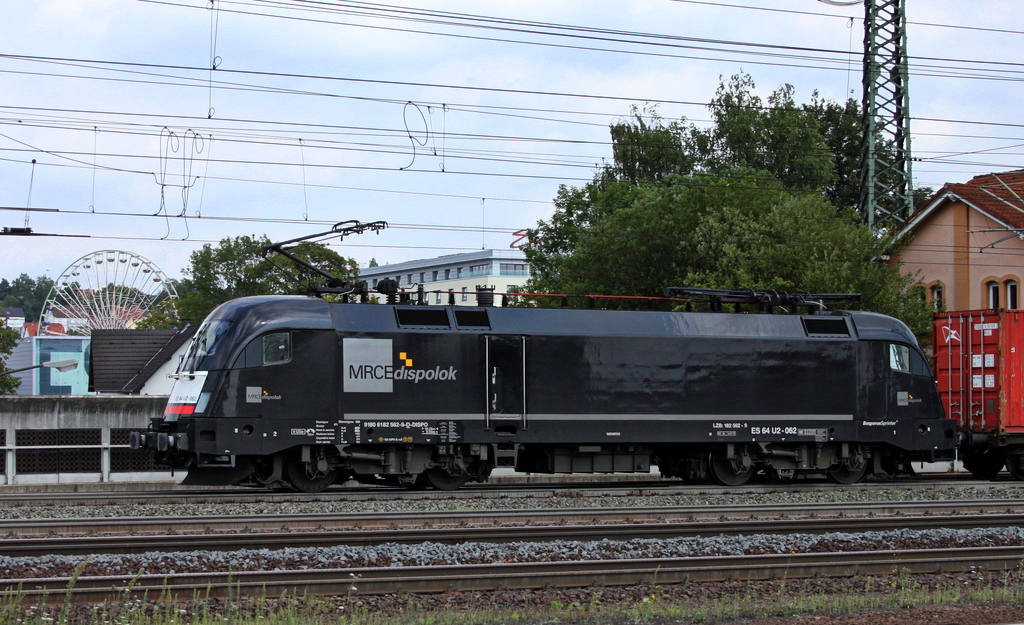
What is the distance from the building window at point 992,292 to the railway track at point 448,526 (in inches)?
954

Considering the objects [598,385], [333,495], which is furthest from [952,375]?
[333,495]

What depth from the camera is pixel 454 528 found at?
13188 mm

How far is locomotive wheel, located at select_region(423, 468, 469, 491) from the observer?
19.3 meters

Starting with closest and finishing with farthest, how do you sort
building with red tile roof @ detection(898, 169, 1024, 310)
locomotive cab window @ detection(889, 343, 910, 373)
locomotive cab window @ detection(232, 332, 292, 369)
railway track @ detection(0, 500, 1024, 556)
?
railway track @ detection(0, 500, 1024, 556) → locomotive cab window @ detection(232, 332, 292, 369) → locomotive cab window @ detection(889, 343, 910, 373) → building with red tile roof @ detection(898, 169, 1024, 310)

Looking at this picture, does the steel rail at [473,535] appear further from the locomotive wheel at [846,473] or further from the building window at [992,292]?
the building window at [992,292]

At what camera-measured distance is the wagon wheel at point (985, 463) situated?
22.8m

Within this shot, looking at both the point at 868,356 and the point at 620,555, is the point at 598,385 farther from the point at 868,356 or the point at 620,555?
the point at 620,555

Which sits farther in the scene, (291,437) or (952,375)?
(952,375)

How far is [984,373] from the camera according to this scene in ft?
73.9


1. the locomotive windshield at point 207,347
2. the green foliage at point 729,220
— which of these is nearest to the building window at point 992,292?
the green foliage at point 729,220

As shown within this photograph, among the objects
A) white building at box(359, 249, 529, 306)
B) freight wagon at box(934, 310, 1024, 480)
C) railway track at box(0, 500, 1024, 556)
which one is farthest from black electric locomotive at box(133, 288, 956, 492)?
white building at box(359, 249, 529, 306)

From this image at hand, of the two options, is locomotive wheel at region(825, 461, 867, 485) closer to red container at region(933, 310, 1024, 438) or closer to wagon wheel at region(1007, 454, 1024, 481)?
red container at region(933, 310, 1024, 438)

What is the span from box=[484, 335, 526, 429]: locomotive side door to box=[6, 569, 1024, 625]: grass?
30.3 feet

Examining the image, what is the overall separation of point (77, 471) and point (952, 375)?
19393mm
